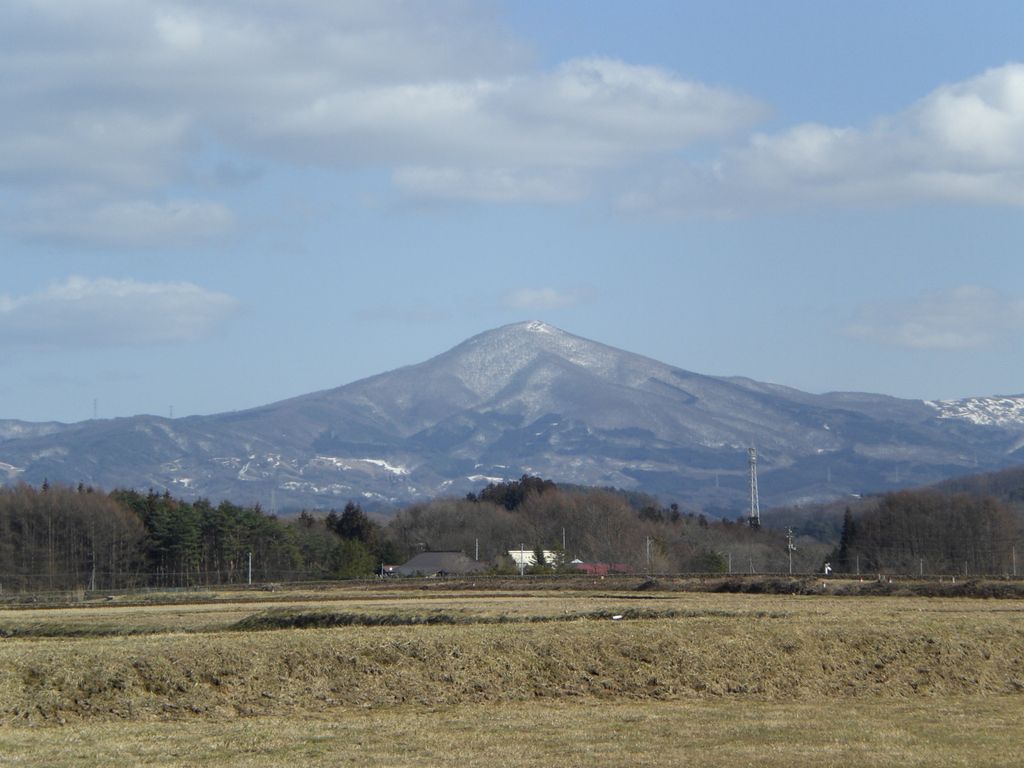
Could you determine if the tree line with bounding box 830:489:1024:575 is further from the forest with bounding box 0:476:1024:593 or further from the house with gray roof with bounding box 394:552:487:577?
the house with gray roof with bounding box 394:552:487:577

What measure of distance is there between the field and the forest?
89315 mm

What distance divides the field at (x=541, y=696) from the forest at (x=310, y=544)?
8932 cm

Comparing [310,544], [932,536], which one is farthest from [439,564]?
[932,536]

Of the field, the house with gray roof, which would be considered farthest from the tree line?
the field

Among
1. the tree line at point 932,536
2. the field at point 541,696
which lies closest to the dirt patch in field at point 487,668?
the field at point 541,696

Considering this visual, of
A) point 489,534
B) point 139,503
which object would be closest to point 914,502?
point 489,534

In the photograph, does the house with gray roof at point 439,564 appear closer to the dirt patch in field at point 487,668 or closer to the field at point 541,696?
the field at point 541,696

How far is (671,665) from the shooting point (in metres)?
28.4

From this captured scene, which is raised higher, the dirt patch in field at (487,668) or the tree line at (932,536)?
the tree line at (932,536)

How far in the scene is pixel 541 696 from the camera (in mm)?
26938

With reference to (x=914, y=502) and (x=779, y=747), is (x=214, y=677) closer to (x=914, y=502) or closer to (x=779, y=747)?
(x=779, y=747)

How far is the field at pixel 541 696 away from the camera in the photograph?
826 inches

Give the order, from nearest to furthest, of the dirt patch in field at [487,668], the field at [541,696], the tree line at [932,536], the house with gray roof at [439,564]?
the field at [541,696], the dirt patch in field at [487,668], the tree line at [932,536], the house with gray roof at [439,564]

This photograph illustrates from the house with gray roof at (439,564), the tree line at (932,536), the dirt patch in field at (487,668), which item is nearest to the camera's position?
the dirt patch in field at (487,668)
